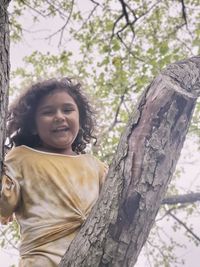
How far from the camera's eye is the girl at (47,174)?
1467 mm

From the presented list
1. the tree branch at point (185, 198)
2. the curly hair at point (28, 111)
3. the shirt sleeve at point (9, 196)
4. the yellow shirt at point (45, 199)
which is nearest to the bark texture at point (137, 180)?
the yellow shirt at point (45, 199)

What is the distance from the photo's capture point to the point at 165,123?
4.14 ft

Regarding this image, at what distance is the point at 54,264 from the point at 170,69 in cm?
78

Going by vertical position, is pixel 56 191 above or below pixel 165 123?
below

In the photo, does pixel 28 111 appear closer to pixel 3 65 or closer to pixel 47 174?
pixel 47 174

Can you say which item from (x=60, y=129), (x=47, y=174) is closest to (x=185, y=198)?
(x=60, y=129)

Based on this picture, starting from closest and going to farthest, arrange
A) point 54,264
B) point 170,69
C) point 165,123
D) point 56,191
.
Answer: point 165,123 < point 54,264 < point 170,69 < point 56,191

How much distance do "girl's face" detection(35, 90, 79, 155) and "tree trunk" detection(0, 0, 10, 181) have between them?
0.51 m

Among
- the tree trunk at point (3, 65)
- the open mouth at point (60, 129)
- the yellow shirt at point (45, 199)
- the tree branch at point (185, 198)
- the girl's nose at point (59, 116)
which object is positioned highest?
the tree trunk at point (3, 65)

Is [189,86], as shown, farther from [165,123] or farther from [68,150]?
[68,150]

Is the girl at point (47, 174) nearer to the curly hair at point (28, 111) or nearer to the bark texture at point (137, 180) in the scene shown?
the curly hair at point (28, 111)

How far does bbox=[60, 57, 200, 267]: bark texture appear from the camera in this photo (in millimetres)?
1121

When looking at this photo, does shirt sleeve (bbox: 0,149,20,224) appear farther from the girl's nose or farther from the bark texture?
the bark texture

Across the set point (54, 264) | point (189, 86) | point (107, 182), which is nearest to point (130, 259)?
point (107, 182)
